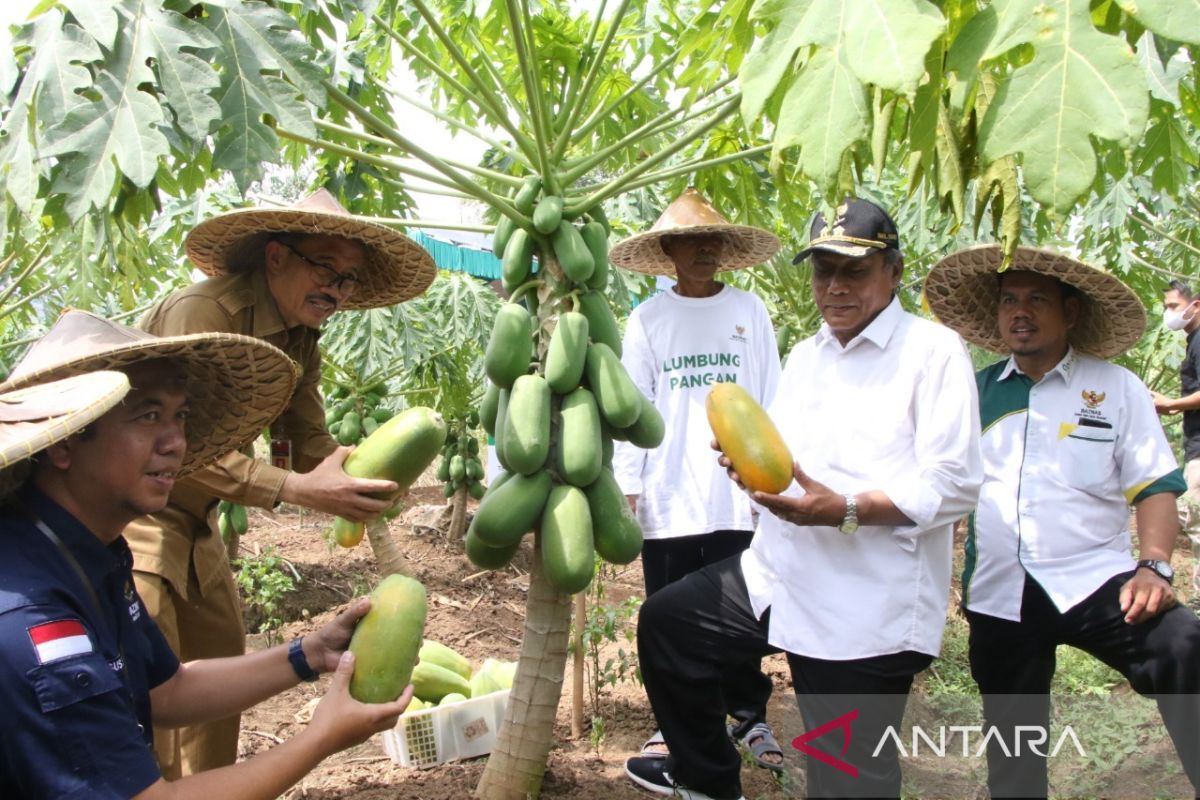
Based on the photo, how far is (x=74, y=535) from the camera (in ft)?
5.45

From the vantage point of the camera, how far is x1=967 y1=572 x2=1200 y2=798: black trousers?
2.60 meters

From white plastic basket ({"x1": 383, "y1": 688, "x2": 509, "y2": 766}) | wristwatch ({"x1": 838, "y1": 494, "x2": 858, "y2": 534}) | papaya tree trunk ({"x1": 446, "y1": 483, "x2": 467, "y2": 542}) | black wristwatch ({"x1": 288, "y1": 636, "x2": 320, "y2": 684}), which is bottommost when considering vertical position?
white plastic basket ({"x1": 383, "y1": 688, "x2": 509, "y2": 766})

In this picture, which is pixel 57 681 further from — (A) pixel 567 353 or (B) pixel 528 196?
(B) pixel 528 196

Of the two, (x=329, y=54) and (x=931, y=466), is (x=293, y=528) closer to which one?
(x=329, y=54)

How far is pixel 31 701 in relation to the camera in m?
1.42

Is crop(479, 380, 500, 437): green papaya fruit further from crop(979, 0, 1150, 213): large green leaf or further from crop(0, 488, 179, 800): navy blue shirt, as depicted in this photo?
crop(979, 0, 1150, 213): large green leaf

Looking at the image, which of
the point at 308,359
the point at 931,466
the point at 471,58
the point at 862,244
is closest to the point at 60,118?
the point at 308,359

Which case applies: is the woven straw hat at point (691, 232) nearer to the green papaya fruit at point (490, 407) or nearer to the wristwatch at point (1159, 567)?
the green papaya fruit at point (490, 407)

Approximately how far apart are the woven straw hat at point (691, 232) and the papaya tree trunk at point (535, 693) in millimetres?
1547

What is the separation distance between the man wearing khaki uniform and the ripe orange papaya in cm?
94

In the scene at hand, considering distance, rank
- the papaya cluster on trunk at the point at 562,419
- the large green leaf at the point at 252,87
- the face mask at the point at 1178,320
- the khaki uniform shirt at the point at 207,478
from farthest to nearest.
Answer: the face mask at the point at 1178,320 < the papaya cluster on trunk at the point at 562,419 < the khaki uniform shirt at the point at 207,478 < the large green leaf at the point at 252,87

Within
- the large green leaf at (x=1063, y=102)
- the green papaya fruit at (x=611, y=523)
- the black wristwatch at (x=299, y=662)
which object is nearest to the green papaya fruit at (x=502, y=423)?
the green papaya fruit at (x=611, y=523)

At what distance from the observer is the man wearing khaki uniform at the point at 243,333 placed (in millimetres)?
2523

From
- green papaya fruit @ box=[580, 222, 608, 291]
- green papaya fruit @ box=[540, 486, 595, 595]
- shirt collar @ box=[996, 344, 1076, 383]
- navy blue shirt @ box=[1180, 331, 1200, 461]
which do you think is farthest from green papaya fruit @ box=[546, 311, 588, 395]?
navy blue shirt @ box=[1180, 331, 1200, 461]
